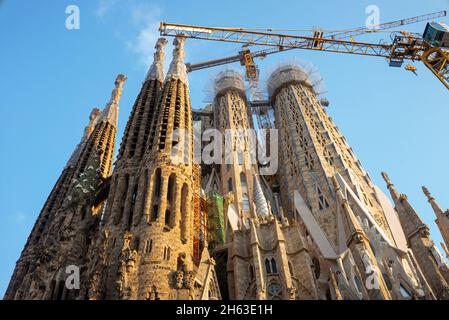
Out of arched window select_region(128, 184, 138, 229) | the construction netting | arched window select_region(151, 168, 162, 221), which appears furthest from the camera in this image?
the construction netting

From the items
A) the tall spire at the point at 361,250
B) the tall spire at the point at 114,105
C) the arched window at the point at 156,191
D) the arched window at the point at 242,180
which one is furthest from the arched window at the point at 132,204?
the tall spire at the point at 114,105

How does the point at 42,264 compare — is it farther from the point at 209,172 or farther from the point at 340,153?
the point at 340,153

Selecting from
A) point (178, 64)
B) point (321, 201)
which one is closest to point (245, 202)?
point (321, 201)

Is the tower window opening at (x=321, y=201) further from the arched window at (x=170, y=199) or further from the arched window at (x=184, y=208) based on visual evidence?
the arched window at (x=170, y=199)

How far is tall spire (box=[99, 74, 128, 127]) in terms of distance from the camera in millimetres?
44438

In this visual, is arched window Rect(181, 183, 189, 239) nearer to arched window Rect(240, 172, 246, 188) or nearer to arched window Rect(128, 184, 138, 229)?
arched window Rect(128, 184, 138, 229)

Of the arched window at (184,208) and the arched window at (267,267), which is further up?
the arched window at (184,208)

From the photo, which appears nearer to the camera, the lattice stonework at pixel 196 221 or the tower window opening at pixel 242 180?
the lattice stonework at pixel 196 221

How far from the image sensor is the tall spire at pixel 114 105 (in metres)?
44.4

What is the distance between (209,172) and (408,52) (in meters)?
19.5

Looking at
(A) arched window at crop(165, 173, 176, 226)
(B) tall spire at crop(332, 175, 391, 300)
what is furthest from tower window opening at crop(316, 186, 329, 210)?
(A) arched window at crop(165, 173, 176, 226)

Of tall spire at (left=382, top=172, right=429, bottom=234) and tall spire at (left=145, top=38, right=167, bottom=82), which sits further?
tall spire at (left=145, top=38, right=167, bottom=82)

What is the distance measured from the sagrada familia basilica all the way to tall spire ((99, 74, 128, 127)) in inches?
148

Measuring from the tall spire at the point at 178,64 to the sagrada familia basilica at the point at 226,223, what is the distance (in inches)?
7.0
